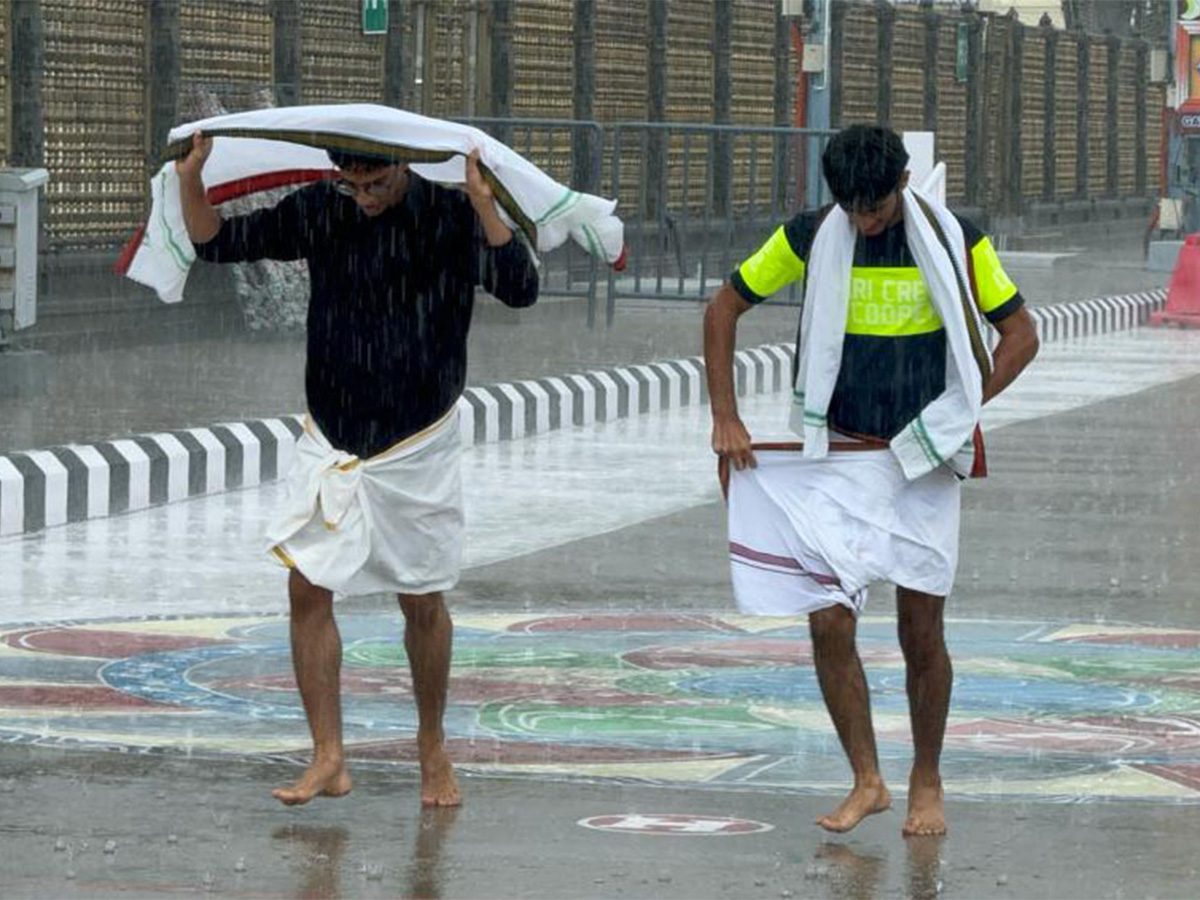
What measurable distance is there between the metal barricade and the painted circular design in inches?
505

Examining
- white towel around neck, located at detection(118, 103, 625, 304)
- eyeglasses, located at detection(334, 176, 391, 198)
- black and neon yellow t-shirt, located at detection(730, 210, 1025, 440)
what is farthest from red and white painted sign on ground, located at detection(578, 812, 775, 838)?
eyeglasses, located at detection(334, 176, 391, 198)

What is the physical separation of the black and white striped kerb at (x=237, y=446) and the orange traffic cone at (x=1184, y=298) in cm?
889

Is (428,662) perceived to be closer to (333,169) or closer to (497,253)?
(497,253)

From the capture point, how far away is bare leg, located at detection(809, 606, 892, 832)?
7.82 metres

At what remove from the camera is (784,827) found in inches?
309

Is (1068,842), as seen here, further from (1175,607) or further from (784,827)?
(1175,607)

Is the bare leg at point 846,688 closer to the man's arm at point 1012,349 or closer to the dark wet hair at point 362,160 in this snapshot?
the man's arm at point 1012,349

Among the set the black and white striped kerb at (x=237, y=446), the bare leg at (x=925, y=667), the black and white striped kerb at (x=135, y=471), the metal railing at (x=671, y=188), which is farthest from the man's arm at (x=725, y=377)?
the metal railing at (x=671, y=188)

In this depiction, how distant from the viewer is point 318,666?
317 inches

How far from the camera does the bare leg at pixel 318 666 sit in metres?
7.96

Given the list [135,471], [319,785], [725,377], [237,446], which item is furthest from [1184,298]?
[319,785]

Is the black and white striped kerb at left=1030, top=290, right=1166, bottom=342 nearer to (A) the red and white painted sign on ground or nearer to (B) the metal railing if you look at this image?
(B) the metal railing

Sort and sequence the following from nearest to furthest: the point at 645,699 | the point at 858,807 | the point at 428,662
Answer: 1. the point at 858,807
2. the point at 428,662
3. the point at 645,699

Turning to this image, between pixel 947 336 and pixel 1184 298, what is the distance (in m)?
23.5
